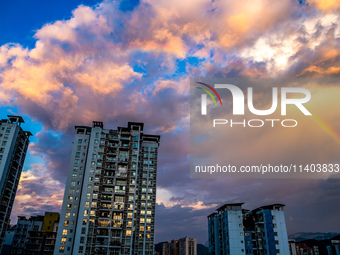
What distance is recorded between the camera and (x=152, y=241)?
94312 mm

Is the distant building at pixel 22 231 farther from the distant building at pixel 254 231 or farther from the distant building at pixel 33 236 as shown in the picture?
the distant building at pixel 254 231

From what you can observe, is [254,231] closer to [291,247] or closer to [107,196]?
[291,247]

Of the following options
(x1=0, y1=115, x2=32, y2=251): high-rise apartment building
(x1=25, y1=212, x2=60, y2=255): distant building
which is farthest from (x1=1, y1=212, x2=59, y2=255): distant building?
(x1=0, y1=115, x2=32, y2=251): high-rise apartment building

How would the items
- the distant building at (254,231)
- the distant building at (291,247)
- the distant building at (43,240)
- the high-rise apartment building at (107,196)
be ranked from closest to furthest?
the high-rise apartment building at (107,196)
the distant building at (254,231)
the distant building at (291,247)
the distant building at (43,240)

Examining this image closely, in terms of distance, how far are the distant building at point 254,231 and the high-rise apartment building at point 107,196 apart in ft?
88.7

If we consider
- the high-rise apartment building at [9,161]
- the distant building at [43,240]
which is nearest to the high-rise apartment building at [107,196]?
the high-rise apartment building at [9,161]

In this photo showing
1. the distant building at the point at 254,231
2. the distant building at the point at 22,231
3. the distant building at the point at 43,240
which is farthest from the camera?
the distant building at the point at 22,231

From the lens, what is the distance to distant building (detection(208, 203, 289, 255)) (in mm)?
87312

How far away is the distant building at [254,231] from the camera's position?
286 feet

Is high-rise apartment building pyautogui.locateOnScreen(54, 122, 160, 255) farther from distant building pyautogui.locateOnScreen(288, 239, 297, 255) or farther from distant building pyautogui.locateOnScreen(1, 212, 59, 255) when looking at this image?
distant building pyautogui.locateOnScreen(288, 239, 297, 255)

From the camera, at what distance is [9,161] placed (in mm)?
95375

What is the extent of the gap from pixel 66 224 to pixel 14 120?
45712mm

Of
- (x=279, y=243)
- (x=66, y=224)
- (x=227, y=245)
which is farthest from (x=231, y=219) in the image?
(x=66, y=224)

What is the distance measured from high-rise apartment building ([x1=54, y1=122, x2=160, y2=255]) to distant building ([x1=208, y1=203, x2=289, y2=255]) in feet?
88.7
